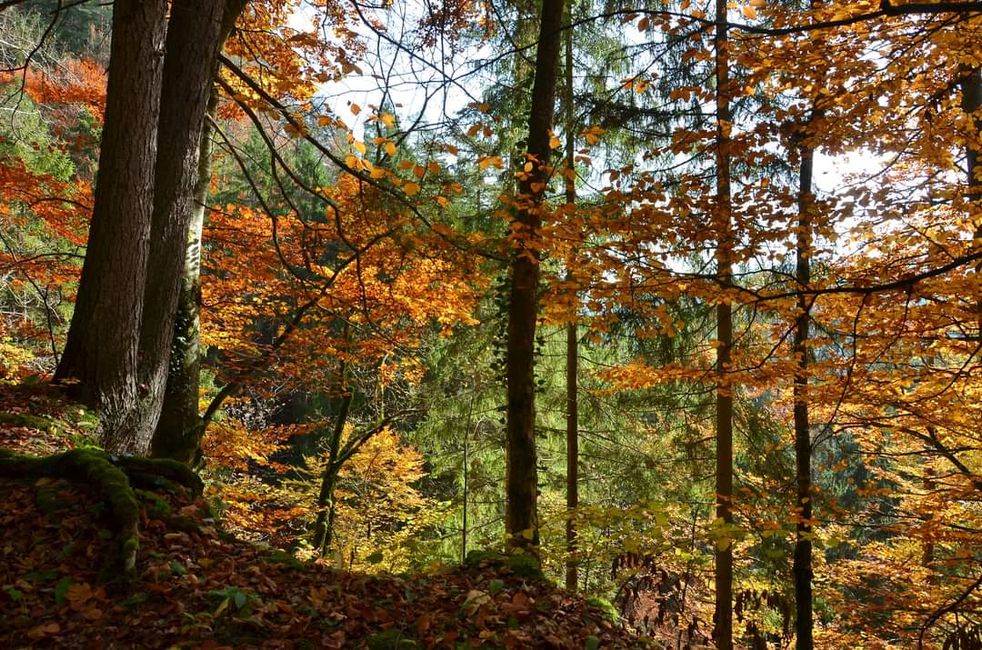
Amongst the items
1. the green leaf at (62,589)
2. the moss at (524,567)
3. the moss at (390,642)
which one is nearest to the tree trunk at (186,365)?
the green leaf at (62,589)

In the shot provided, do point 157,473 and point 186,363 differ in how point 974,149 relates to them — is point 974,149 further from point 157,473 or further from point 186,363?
point 186,363

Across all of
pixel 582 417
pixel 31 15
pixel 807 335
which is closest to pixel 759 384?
pixel 807 335

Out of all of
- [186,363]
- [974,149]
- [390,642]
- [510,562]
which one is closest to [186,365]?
[186,363]

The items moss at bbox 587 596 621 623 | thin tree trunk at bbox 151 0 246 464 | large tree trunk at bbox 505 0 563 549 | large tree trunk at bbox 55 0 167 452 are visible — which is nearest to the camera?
moss at bbox 587 596 621 623

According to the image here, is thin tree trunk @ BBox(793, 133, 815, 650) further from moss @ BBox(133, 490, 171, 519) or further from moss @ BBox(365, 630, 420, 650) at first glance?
moss @ BBox(133, 490, 171, 519)

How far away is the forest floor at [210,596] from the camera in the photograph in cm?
254

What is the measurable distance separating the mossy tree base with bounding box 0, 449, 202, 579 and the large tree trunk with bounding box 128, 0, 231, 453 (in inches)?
46.7

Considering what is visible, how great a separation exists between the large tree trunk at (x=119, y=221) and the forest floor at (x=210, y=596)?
74 cm

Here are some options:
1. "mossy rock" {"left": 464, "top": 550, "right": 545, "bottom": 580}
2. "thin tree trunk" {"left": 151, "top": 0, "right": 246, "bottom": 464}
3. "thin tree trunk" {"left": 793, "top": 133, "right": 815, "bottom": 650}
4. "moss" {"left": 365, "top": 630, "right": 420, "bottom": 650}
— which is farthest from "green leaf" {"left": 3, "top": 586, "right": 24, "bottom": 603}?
"thin tree trunk" {"left": 793, "top": 133, "right": 815, "bottom": 650}

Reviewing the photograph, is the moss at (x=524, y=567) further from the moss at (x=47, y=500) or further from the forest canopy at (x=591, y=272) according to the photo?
the moss at (x=47, y=500)

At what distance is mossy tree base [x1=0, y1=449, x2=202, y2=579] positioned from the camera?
2.95 metres

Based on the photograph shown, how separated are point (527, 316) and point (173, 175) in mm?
3239

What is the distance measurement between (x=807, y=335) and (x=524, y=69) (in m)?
5.41

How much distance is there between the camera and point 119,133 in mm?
4215
